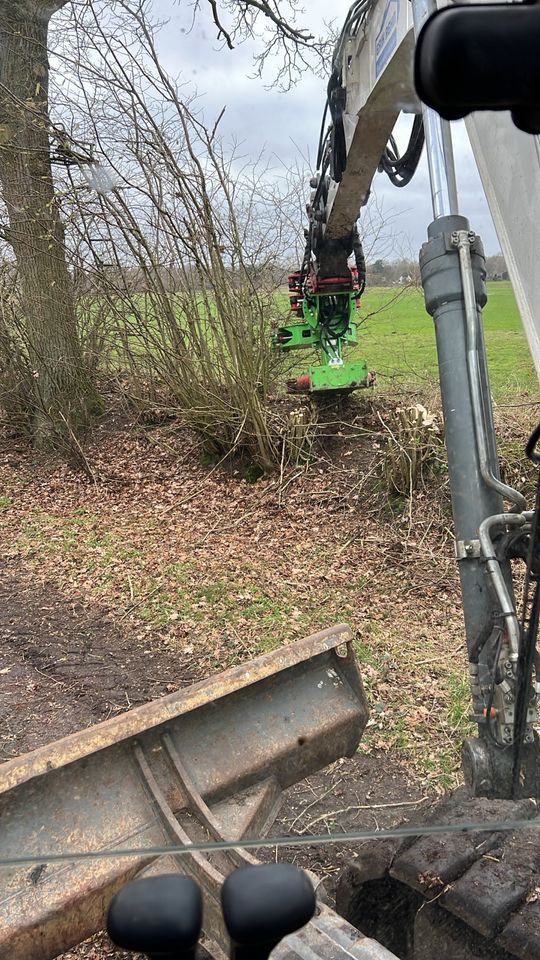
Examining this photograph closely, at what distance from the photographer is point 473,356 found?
247cm

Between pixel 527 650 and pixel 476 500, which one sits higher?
pixel 476 500

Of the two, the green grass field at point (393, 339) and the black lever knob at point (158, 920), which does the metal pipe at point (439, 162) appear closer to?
the black lever knob at point (158, 920)

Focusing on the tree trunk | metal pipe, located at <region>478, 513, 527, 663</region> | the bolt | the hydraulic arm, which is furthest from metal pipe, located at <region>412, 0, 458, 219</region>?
the tree trunk

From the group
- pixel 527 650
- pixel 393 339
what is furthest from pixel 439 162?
pixel 393 339

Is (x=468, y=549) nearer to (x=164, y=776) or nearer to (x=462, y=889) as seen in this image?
(x=462, y=889)

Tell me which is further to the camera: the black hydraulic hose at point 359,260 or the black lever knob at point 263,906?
the black hydraulic hose at point 359,260

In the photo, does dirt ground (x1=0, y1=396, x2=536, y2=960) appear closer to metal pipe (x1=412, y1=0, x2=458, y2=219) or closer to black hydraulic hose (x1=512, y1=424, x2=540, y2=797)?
black hydraulic hose (x1=512, y1=424, x2=540, y2=797)

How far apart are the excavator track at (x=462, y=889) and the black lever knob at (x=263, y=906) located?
4.16 ft

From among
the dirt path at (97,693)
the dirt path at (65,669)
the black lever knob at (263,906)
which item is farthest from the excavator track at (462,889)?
the dirt path at (65,669)

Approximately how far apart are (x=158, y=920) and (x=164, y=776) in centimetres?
192

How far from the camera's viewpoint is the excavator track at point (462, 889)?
2.17m

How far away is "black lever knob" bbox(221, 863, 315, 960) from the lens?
2.70 ft

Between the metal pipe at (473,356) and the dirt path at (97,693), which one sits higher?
the metal pipe at (473,356)

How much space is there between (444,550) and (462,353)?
452 cm
